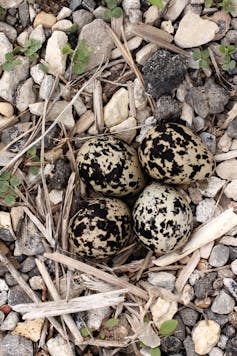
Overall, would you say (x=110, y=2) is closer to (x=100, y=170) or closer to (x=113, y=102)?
(x=113, y=102)

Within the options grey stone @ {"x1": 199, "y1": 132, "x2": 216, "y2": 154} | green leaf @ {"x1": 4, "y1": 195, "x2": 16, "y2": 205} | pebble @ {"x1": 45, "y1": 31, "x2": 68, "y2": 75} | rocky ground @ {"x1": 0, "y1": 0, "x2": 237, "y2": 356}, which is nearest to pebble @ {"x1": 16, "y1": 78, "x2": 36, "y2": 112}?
rocky ground @ {"x1": 0, "y1": 0, "x2": 237, "y2": 356}

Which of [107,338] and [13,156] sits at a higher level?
[13,156]

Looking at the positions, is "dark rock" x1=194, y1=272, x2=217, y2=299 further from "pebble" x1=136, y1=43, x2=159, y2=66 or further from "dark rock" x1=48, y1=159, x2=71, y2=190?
"pebble" x1=136, y1=43, x2=159, y2=66

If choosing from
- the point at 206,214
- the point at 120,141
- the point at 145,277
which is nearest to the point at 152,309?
the point at 145,277

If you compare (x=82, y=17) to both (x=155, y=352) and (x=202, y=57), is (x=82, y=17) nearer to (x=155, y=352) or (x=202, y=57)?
(x=202, y=57)

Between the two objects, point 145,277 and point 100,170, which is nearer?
point 100,170

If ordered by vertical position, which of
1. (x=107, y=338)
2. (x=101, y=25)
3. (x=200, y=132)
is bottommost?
(x=107, y=338)
